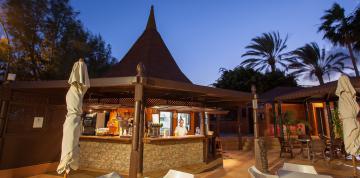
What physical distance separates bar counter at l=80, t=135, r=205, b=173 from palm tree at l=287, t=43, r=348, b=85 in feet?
72.6

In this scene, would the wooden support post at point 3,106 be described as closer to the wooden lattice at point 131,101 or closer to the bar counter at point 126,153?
the bar counter at point 126,153

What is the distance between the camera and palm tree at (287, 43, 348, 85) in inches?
947

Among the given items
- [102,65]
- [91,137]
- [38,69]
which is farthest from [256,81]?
[38,69]

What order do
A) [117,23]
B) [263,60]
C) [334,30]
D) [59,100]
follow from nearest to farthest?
[59,100] → [334,30] → [263,60] → [117,23]

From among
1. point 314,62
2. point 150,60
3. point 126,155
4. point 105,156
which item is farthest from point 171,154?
point 314,62

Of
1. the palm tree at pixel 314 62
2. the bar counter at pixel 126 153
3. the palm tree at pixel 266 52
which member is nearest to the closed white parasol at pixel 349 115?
the bar counter at pixel 126 153

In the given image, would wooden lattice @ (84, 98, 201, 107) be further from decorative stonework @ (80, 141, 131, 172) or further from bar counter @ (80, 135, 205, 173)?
decorative stonework @ (80, 141, 131, 172)

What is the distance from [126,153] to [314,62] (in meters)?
26.0

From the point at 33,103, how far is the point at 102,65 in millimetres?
14853

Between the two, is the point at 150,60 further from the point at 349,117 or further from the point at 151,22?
the point at 349,117

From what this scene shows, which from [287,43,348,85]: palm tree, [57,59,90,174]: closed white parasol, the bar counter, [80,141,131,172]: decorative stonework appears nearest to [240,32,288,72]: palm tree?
[287,43,348,85]: palm tree

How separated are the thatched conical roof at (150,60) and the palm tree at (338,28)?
1528 cm

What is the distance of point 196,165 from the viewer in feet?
25.6

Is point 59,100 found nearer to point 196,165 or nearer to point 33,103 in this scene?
point 33,103
